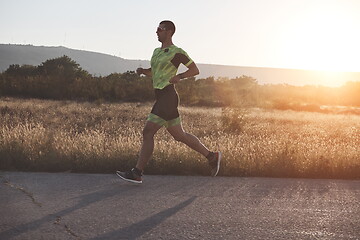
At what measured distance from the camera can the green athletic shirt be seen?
542 cm

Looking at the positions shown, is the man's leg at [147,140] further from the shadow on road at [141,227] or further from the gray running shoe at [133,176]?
the shadow on road at [141,227]

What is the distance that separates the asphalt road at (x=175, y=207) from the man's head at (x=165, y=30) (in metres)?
1.58

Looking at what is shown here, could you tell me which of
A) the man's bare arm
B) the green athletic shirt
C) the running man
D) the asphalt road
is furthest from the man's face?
→ the asphalt road

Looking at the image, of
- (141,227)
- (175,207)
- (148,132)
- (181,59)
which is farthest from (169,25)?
(141,227)

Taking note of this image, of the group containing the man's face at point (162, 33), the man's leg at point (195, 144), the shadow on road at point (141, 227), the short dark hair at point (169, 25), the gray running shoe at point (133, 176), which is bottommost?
the shadow on road at point (141, 227)

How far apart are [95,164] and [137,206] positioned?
2.07 m

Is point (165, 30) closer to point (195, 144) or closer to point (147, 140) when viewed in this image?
point (147, 140)

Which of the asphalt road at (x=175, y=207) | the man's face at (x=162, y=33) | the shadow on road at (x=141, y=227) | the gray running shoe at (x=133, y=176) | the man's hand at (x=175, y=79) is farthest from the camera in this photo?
the man's face at (x=162, y=33)

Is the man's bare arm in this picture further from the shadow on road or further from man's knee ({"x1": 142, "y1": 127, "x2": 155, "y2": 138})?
the shadow on road

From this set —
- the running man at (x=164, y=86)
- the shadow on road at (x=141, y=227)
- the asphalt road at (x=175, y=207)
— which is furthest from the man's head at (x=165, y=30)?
the shadow on road at (x=141, y=227)

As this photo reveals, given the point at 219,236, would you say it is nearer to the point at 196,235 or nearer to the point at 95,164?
the point at 196,235

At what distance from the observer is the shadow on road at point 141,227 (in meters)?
3.60

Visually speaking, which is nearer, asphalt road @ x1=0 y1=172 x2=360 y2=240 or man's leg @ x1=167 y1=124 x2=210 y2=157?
asphalt road @ x1=0 y1=172 x2=360 y2=240

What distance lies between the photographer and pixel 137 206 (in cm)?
448
